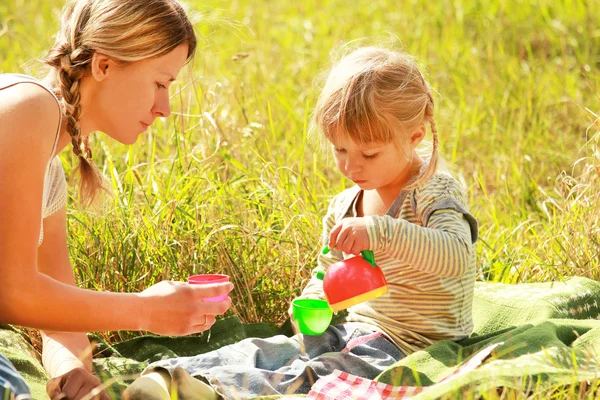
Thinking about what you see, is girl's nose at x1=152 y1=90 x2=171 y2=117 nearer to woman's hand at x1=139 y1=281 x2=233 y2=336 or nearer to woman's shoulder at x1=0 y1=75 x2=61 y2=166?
woman's shoulder at x1=0 y1=75 x2=61 y2=166

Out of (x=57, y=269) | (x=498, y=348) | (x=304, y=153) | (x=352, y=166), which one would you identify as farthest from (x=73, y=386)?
(x=304, y=153)

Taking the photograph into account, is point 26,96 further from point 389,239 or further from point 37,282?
point 389,239

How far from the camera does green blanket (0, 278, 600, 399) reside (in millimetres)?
2291

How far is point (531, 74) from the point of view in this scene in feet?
17.1

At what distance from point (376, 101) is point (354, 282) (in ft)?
1.92

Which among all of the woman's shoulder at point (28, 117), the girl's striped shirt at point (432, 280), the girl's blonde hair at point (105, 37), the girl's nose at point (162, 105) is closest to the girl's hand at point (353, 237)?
the girl's striped shirt at point (432, 280)

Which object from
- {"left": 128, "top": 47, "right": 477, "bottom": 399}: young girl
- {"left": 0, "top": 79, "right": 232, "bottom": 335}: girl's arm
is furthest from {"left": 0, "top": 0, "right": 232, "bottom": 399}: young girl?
{"left": 128, "top": 47, "right": 477, "bottom": 399}: young girl

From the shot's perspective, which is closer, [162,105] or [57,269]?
[162,105]

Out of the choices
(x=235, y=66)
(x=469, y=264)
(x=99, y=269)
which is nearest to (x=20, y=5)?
(x=235, y=66)

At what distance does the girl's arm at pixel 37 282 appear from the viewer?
6.96 ft

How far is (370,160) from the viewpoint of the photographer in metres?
2.72

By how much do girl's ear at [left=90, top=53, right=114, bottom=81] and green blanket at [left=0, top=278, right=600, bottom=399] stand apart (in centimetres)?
83

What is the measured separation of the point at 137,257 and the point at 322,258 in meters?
0.70

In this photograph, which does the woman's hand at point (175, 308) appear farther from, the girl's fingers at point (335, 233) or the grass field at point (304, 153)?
the grass field at point (304, 153)
